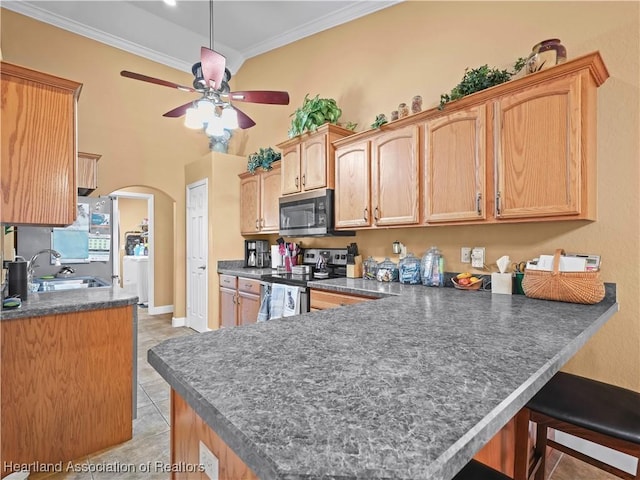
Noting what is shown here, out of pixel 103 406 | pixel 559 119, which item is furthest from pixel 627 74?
pixel 103 406

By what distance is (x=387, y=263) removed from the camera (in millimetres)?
2867

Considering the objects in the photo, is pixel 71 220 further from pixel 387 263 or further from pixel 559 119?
pixel 559 119

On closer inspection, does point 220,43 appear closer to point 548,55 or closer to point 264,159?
point 264,159

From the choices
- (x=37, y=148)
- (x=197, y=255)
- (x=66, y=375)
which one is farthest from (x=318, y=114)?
(x=66, y=375)

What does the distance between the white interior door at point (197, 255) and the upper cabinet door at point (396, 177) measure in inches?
102

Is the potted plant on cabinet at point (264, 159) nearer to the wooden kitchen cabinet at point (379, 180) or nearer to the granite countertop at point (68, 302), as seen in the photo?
the wooden kitchen cabinet at point (379, 180)

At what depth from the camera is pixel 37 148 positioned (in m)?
1.65

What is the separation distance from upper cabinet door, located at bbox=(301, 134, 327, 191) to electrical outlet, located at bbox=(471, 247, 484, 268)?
1.47 m

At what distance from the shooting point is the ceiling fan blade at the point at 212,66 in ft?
7.13

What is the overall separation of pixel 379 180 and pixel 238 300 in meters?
2.27

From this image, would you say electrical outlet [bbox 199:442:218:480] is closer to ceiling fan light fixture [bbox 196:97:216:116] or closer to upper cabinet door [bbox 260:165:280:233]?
ceiling fan light fixture [bbox 196:97:216:116]

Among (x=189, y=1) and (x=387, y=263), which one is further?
(x=189, y=1)

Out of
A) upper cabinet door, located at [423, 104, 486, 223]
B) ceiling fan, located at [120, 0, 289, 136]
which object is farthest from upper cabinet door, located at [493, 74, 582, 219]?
ceiling fan, located at [120, 0, 289, 136]

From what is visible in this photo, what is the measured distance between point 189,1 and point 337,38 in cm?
175
